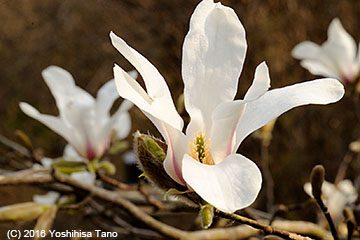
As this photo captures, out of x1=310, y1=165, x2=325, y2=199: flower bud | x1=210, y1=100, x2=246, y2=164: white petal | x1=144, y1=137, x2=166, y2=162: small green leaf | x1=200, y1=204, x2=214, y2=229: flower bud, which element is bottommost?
x1=200, y1=204, x2=214, y2=229: flower bud

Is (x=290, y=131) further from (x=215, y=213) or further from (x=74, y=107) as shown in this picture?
(x=215, y=213)

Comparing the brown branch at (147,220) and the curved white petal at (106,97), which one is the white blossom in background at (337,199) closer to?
the brown branch at (147,220)

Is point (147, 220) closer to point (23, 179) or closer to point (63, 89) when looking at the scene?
point (23, 179)

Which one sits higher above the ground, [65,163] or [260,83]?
[260,83]

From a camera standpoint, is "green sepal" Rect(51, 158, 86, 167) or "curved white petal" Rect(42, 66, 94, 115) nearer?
"green sepal" Rect(51, 158, 86, 167)

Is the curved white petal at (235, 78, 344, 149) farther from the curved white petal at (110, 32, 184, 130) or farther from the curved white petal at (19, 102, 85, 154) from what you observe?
the curved white petal at (19, 102, 85, 154)

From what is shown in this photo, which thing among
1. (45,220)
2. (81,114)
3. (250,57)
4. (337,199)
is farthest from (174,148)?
(250,57)

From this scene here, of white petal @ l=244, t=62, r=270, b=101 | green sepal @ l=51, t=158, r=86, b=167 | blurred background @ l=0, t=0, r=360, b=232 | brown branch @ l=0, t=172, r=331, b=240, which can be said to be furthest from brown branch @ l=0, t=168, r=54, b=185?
blurred background @ l=0, t=0, r=360, b=232
